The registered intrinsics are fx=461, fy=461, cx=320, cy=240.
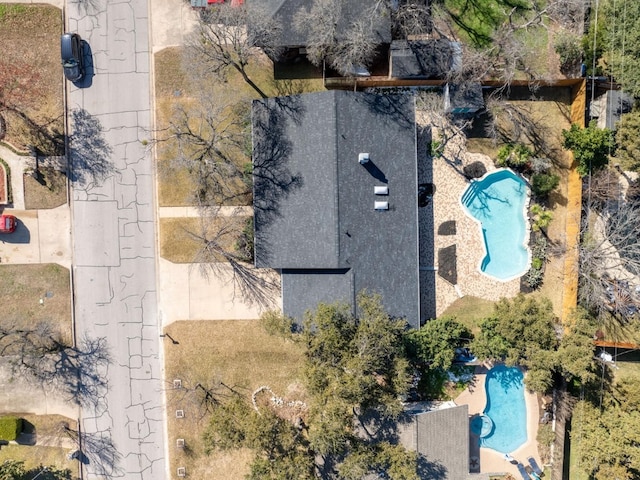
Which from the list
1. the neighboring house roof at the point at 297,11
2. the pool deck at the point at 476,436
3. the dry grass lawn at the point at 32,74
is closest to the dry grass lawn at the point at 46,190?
the dry grass lawn at the point at 32,74

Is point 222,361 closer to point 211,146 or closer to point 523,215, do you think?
point 211,146

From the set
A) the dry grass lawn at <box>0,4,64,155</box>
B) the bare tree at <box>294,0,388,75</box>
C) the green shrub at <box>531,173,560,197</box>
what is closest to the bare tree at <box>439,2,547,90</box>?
the bare tree at <box>294,0,388,75</box>

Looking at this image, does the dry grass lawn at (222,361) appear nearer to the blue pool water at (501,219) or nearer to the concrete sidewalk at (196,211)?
the concrete sidewalk at (196,211)

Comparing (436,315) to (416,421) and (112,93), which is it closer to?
(416,421)

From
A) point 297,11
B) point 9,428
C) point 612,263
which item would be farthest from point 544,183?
point 9,428

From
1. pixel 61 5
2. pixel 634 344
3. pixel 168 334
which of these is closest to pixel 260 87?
pixel 61 5
